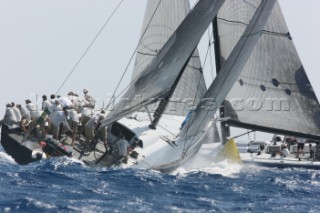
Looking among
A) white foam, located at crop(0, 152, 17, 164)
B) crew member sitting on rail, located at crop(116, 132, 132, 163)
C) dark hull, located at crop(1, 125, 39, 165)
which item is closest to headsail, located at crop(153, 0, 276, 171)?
crew member sitting on rail, located at crop(116, 132, 132, 163)

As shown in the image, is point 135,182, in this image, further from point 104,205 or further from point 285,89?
point 285,89

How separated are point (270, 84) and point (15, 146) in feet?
32.4

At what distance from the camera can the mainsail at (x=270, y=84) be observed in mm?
27734

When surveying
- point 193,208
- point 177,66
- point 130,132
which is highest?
point 177,66

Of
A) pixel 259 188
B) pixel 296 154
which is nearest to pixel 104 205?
pixel 259 188

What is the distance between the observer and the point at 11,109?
82.7ft

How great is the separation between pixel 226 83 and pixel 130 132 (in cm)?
361

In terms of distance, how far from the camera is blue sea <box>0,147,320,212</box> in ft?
58.3

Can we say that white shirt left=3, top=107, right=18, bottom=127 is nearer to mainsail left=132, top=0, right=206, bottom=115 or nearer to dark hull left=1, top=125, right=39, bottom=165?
dark hull left=1, top=125, right=39, bottom=165

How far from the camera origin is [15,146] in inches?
957

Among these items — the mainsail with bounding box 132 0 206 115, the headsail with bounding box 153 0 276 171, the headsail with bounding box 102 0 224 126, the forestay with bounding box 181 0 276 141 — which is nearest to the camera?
the headsail with bounding box 102 0 224 126

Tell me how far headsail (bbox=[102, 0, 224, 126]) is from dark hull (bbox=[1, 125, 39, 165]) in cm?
276

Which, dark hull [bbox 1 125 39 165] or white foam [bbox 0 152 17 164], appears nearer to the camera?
dark hull [bbox 1 125 39 165]

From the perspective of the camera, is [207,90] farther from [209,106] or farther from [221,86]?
[209,106]
